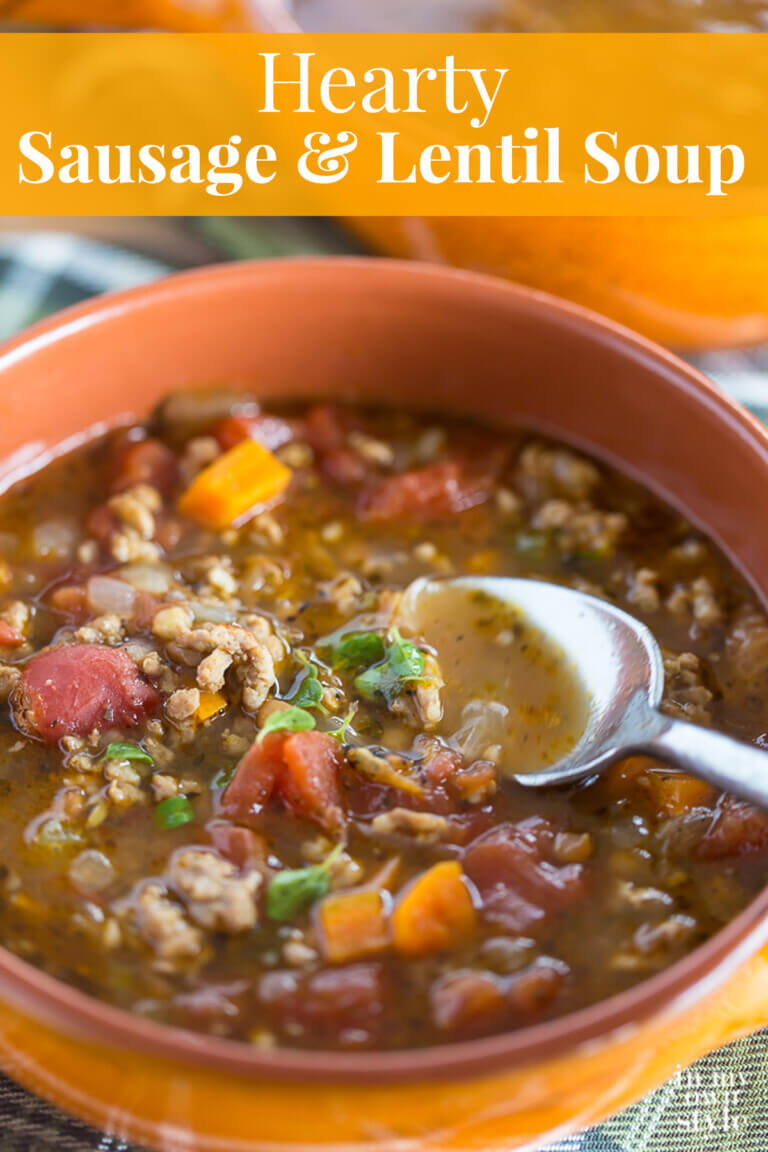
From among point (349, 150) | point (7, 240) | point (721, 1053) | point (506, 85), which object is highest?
point (506, 85)

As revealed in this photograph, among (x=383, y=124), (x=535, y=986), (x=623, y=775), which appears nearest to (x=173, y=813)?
(x=535, y=986)

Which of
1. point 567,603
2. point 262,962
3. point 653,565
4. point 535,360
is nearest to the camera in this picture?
point 262,962

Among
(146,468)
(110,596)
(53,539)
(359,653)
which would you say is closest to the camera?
(359,653)

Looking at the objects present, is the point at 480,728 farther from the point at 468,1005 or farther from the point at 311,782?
the point at 468,1005

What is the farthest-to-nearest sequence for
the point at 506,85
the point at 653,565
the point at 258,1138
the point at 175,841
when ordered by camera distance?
the point at 506,85 → the point at 653,565 → the point at 175,841 → the point at 258,1138

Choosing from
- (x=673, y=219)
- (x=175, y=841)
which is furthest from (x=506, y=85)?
(x=175, y=841)

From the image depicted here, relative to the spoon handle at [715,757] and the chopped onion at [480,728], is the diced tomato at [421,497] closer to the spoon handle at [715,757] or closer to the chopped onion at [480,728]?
the chopped onion at [480,728]

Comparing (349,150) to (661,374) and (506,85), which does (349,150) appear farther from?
(661,374)
